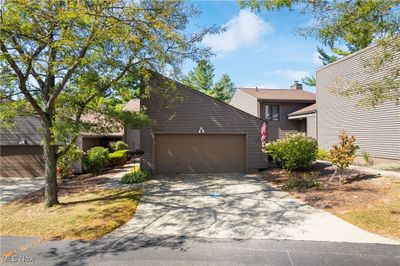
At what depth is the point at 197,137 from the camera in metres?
14.8

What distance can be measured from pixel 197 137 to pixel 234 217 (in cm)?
784

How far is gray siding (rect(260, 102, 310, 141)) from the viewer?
73.5 ft

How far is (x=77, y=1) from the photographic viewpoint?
6.68 meters

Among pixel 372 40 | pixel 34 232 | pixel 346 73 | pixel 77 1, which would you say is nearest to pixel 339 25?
pixel 372 40

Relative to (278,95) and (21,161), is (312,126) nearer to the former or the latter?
(278,95)

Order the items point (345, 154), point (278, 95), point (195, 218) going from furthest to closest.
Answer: point (278, 95) < point (345, 154) < point (195, 218)

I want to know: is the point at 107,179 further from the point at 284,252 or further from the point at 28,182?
the point at 284,252

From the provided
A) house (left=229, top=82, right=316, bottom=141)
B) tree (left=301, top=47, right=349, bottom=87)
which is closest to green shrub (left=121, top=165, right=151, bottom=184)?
house (left=229, top=82, right=316, bottom=141)

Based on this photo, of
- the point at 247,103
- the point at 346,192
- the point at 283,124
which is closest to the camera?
the point at 346,192

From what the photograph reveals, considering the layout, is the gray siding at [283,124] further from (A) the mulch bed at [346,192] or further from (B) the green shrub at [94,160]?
(B) the green shrub at [94,160]

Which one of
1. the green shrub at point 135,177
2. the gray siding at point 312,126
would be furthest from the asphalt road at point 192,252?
the gray siding at point 312,126

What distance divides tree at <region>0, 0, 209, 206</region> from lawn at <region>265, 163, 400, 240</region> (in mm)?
6866

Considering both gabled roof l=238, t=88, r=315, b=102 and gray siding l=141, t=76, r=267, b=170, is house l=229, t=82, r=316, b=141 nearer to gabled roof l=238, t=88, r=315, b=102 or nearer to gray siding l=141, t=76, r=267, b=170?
gabled roof l=238, t=88, r=315, b=102

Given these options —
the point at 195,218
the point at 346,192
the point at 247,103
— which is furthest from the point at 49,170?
the point at 247,103
